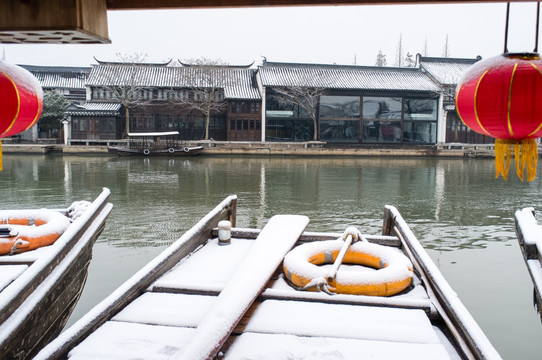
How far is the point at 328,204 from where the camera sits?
38.7 ft

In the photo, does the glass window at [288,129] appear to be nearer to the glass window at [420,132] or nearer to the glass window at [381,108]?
Result: the glass window at [381,108]

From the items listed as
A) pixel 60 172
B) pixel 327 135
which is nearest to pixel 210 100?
pixel 327 135

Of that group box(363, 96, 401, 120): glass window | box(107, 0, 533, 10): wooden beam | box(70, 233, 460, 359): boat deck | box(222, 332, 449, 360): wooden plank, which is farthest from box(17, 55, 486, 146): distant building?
box(222, 332, 449, 360): wooden plank

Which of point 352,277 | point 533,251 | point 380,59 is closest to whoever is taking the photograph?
point 352,277

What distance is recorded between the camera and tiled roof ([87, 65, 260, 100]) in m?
29.5

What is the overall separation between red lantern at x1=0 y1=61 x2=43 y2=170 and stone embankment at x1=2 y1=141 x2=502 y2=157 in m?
23.4

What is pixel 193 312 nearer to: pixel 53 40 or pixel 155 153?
pixel 53 40

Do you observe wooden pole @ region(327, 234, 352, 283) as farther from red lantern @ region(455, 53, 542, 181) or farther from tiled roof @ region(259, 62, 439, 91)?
tiled roof @ region(259, 62, 439, 91)

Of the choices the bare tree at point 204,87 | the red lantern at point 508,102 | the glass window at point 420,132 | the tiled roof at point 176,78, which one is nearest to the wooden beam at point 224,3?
the red lantern at point 508,102

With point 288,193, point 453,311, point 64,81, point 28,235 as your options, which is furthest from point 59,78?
point 453,311

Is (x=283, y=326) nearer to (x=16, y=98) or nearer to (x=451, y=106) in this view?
(x=16, y=98)

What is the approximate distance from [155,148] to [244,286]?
2362 cm

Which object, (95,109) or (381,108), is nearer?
(95,109)

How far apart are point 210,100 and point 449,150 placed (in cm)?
1493
